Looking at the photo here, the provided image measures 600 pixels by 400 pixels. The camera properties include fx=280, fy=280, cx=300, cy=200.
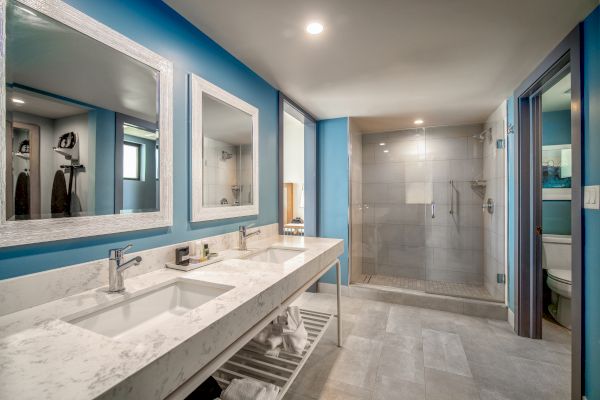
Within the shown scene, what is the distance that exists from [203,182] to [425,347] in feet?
6.77

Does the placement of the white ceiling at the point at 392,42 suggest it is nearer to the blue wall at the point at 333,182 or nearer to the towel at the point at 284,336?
the blue wall at the point at 333,182

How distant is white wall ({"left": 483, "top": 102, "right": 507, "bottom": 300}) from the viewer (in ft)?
9.07

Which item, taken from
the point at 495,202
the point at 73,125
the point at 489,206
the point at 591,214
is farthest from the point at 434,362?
the point at 73,125

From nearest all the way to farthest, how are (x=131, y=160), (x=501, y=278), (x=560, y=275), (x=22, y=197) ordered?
1. (x=22, y=197)
2. (x=131, y=160)
3. (x=560, y=275)
4. (x=501, y=278)

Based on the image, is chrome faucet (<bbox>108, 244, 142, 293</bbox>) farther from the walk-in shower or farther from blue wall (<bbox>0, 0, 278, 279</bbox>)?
the walk-in shower

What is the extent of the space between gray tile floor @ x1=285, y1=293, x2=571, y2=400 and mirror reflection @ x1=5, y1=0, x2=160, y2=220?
1.50m

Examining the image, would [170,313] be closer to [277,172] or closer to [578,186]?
[277,172]

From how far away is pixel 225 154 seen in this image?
1.86m

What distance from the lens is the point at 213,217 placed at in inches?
67.8

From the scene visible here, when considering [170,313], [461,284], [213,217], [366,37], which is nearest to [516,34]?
[366,37]

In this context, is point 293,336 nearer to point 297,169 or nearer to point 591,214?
point 591,214

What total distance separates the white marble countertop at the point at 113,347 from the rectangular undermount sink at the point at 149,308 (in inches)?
1.3

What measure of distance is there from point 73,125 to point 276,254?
4.27 feet

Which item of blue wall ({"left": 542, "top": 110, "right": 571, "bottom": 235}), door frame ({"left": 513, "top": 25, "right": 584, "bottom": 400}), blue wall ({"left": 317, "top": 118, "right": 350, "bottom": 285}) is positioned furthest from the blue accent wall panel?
blue wall ({"left": 317, "top": 118, "right": 350, "bottom": 285})
